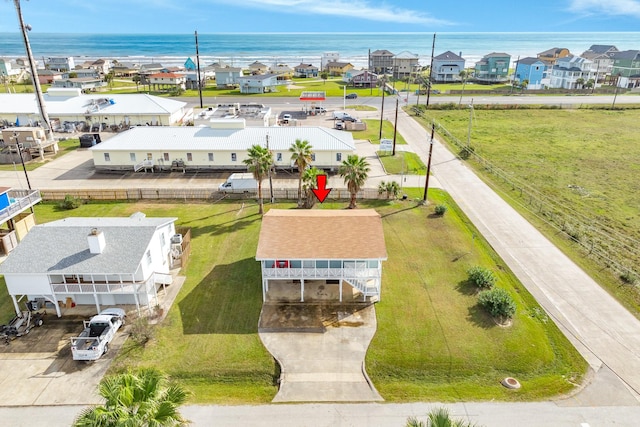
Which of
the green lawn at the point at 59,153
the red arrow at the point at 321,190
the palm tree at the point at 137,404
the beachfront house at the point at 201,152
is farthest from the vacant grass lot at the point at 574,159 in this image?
the green lawn at the point at 59,153

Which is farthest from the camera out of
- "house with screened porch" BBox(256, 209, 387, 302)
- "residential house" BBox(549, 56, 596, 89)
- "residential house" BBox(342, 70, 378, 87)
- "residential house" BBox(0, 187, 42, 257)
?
"residential house" BBox(549, 56, 596, 89)

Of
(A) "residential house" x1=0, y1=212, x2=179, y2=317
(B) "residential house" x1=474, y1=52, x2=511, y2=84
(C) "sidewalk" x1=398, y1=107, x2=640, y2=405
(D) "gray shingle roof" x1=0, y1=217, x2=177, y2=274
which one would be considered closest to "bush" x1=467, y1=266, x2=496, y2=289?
(C) "sidewalk" x1=398, y1=107, x2=640, y2=405

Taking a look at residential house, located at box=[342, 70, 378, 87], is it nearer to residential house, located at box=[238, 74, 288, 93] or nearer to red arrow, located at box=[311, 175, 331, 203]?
residential house, located at box=[238, 74, 288, 93]

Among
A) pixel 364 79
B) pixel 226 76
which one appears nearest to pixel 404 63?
pixel 364 79

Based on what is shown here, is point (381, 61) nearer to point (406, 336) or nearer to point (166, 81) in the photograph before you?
point (166, 81)

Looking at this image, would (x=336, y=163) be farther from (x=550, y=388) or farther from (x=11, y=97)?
(x=11, y=97)

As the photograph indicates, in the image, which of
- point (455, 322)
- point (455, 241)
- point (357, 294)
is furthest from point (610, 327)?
point (357, 294)
